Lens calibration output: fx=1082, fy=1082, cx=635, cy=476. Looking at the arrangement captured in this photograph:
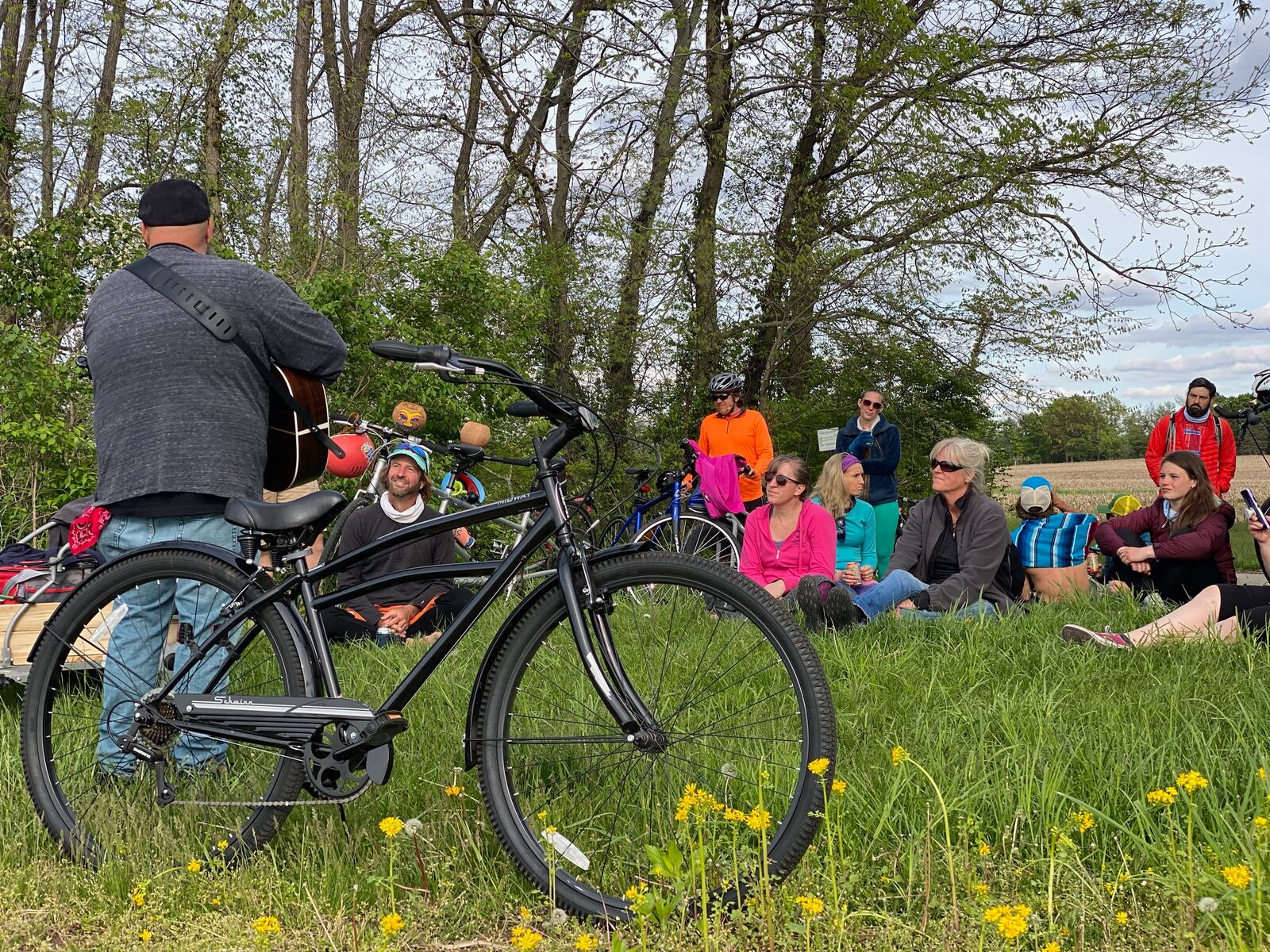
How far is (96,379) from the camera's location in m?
3.47

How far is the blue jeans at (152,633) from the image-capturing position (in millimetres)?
3145

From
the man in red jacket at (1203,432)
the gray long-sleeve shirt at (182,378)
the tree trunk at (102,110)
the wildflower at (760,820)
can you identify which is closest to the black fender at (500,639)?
the wildflower at (760,820)

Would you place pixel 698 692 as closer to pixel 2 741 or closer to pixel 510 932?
pixel 510 932

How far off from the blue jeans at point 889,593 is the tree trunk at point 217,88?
24.4ft

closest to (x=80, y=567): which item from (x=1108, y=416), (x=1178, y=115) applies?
(x=1178, y=115)

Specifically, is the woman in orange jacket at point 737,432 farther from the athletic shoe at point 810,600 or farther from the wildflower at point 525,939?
the wildflower at point 525,939

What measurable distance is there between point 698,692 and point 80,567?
3.63 m

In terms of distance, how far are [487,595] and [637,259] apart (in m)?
11.9

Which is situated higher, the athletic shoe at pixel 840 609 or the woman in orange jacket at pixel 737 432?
the woman in orange jacket at pixel 737 432

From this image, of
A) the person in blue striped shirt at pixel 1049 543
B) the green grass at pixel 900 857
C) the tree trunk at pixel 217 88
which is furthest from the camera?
the tree trunk at pixel 217 88

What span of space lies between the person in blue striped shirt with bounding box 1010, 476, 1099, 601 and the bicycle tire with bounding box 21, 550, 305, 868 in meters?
4.84

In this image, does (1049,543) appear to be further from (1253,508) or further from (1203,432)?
(1203,432)

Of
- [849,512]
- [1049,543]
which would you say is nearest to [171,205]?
[849,512]

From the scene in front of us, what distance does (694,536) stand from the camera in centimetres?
855
